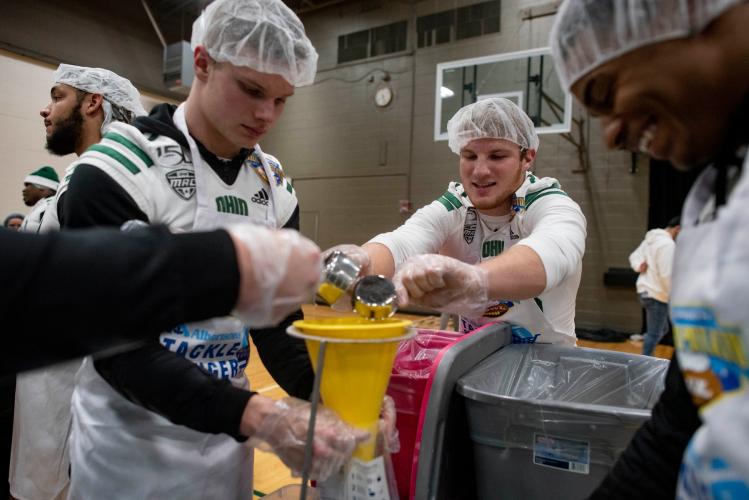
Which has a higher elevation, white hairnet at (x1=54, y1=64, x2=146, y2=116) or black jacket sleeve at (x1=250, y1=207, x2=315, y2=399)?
white hairnet at (x1=54, y1=64, x2=146, y2=116)

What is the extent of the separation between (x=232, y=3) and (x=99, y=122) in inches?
51.2

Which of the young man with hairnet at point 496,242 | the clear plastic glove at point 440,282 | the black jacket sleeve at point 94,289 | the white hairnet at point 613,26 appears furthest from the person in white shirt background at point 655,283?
the black jacket sleeve at point 94,289

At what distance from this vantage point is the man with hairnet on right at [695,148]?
1.31 feet

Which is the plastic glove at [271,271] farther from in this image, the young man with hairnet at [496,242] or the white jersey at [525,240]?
the white jersey at [525,240]

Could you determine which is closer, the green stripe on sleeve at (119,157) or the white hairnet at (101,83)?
the green stripe on sleeve at (119,157)

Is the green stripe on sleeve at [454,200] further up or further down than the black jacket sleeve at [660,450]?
further up

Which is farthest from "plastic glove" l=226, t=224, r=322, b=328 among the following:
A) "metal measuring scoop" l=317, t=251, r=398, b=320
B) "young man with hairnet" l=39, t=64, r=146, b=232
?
"young man with hairnet" l=39, t=64, r=146, b=232

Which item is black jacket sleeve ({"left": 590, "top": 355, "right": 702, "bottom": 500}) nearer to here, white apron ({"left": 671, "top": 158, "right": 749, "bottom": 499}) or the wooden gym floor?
white apron ({"left": 671, "top": 158, "right": 749, "bottom": 499})

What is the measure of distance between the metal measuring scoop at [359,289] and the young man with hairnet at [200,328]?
0.49ft

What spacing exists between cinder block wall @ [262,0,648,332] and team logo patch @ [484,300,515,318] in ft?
15.1

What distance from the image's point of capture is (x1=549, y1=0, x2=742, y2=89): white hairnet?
19.2 inches

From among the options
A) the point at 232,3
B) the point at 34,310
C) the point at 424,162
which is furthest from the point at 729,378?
the point at 424,162

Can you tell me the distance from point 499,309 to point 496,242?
0.69ft

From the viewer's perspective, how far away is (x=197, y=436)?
0.97m
